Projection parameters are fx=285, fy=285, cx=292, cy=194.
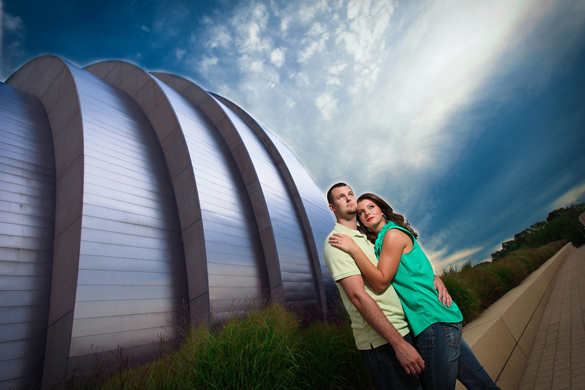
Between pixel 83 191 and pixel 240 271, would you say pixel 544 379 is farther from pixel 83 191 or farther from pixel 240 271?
pixel 83 191

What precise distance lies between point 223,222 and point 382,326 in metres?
9.15

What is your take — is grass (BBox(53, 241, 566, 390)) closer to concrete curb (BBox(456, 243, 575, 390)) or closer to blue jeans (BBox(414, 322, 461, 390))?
concrete curb (BBox(456, 243, 575, 390))

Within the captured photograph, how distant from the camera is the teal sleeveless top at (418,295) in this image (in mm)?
1948

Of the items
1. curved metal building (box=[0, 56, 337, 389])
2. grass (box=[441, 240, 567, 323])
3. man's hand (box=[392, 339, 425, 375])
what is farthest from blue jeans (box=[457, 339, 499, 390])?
curved metal building (box=[0, 56, 337, 389])

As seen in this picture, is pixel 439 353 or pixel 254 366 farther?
pixel 254 366

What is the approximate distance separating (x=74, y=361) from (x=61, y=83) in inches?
413

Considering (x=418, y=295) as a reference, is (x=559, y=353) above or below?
below

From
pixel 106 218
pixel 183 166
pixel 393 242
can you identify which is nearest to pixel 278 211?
pixel 183 166

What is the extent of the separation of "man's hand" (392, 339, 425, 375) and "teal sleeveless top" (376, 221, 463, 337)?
192 millimetres

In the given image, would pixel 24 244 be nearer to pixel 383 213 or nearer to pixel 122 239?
pixel 122 239

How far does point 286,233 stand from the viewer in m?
12.2

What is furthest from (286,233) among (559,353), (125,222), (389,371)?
(389,371)

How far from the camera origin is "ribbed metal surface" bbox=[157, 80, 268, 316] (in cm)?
922

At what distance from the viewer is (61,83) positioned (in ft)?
37.1
